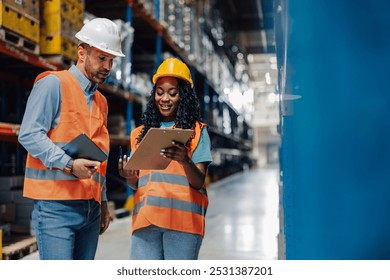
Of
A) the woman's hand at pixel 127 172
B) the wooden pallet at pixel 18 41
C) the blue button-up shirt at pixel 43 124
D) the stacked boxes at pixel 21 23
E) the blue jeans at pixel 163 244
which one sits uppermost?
the stacked boxes at pixel 21 23

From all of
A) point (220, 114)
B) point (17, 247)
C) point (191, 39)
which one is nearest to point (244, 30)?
point (220, 114)

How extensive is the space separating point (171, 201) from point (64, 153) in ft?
1.35

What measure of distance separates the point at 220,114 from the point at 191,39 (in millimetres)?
4673

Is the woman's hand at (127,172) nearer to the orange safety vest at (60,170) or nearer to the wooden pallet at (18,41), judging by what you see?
the orange safety vest at (60,170)

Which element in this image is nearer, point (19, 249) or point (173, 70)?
point (173, 70)

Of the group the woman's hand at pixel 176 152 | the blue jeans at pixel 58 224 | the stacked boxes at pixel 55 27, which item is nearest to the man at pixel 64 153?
the blue jeans at pixel 58 224

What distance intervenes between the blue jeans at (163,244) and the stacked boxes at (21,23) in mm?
2188

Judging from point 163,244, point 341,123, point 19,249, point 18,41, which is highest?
point 18,41

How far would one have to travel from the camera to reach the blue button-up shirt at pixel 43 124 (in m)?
1.62

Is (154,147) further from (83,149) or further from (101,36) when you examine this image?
(101,36)

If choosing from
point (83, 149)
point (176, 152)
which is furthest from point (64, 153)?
point (176, 152)

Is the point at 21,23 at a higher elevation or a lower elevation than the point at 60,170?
higher

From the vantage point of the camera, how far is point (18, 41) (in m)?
3.53

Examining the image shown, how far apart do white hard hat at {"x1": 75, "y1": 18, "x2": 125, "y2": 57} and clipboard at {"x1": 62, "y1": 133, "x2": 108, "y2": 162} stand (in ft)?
1.15
